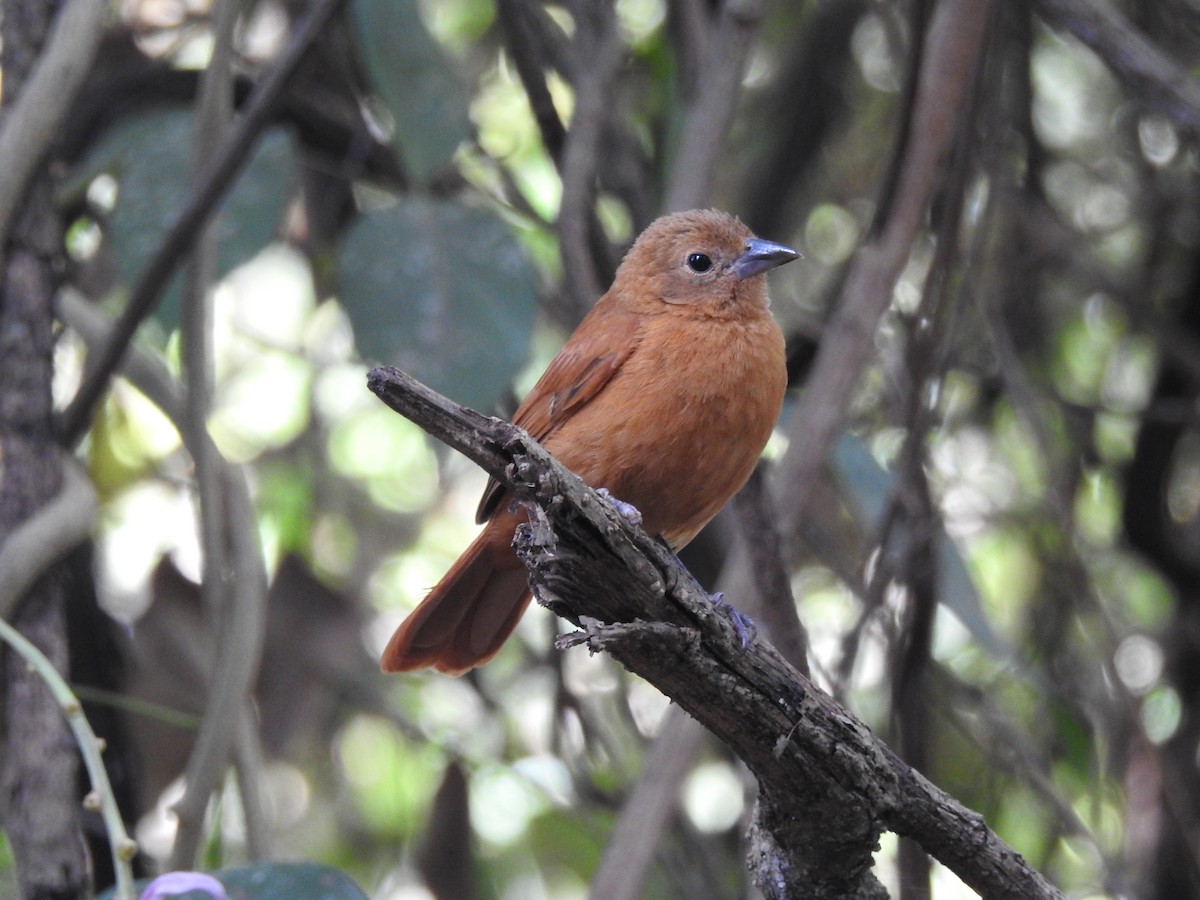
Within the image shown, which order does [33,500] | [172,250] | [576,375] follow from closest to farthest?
[33,500] < [172,250] < [576,375]

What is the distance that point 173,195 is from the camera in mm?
3348

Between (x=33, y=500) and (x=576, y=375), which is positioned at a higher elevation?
(x=576, y=375)

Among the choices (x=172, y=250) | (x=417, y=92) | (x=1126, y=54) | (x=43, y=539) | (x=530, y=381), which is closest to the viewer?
(x=43, y=539)

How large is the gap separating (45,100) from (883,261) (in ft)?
5.96

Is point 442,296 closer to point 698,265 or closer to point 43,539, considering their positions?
point 698,265

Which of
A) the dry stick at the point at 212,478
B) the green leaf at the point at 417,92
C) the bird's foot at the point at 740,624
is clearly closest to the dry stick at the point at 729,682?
the bird's foot at the point at 740,624

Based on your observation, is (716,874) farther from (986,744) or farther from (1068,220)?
(1068,220)

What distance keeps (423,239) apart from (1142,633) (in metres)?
2.62

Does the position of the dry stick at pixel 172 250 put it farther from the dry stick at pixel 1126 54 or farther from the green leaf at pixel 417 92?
the dry stick at pixel 1126 54

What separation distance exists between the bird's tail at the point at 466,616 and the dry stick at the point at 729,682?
1071 millimetres

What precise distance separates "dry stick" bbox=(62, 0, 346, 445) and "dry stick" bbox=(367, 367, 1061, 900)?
1274 mm

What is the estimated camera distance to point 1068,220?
4.75m

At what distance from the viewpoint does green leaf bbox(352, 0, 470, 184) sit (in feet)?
10.8

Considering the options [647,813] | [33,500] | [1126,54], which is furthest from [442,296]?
[1126,54]
